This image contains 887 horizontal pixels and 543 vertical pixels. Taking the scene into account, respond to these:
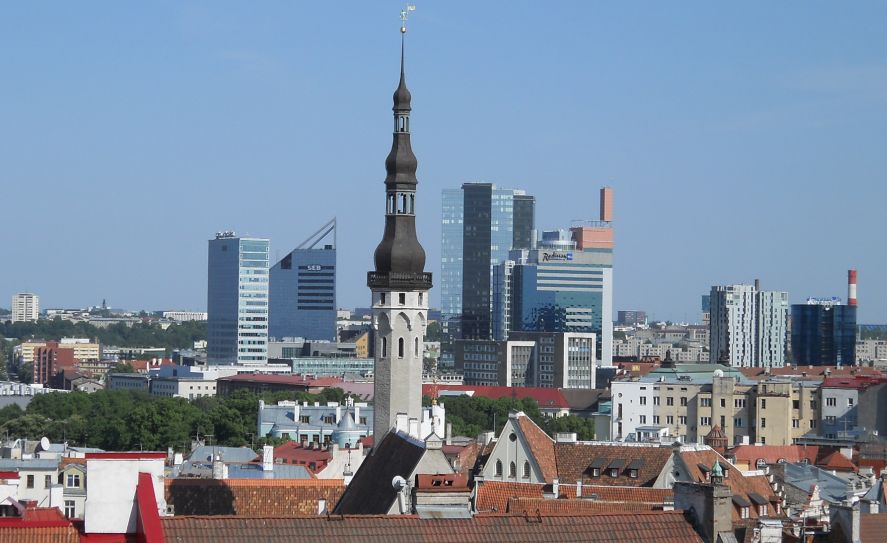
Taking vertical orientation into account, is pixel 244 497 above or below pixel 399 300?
below

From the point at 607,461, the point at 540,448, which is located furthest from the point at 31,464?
the point at 607,461

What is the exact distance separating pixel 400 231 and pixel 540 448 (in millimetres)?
9161

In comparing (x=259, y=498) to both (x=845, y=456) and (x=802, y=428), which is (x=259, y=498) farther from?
(x=802, y=428)

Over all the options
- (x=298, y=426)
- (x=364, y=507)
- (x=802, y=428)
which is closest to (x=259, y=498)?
(x=364, y=507)

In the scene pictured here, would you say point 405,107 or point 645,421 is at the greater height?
point 405,107

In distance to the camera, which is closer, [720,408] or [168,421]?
→ [168,421]

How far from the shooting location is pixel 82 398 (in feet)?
639

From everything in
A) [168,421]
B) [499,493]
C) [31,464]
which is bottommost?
[168,421]

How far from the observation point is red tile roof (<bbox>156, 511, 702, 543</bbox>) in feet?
107

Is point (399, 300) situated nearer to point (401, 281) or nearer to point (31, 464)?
point (401, 281)

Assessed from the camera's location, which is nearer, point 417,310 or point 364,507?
point 364,507

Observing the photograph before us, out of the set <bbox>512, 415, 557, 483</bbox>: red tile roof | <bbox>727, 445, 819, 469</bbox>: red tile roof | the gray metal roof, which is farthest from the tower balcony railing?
<bbox>727, 445, 819, 469</bbox>: red tile roof

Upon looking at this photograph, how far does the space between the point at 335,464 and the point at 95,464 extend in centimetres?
6531

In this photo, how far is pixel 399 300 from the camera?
3049 inches
